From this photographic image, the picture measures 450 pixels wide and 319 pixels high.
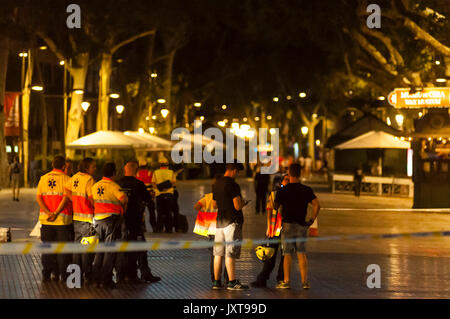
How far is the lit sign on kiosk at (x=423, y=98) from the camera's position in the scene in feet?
95.7

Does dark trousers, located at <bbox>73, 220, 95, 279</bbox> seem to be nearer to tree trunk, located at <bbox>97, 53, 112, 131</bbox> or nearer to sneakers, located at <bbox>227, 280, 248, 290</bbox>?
sneakers, located at <bbox>227, 280, 248, 290</bbox>

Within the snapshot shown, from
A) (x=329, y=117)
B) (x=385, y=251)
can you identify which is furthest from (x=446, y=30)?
(x=329, y=117)

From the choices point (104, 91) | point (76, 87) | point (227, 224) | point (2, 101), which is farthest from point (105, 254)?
point (104, 91)

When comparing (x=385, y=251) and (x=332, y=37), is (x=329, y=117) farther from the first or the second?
(x=385, y=251)

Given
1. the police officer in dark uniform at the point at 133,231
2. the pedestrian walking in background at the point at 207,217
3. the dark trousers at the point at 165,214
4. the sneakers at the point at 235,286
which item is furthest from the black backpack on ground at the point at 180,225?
the sneakers at the point at 235,286

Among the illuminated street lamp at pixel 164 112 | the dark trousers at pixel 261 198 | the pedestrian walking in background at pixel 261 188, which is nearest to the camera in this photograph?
the pedestrian walking in background at pixel 261 188

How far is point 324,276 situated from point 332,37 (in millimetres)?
30836

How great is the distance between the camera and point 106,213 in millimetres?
13750

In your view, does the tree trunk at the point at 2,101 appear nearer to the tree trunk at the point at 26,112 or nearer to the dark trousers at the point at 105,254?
the tree trunk at the point at 26,112

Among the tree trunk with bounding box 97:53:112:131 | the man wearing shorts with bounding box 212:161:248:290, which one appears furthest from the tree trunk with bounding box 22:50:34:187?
the man wearing shorts with bounding box 212:161:248:290

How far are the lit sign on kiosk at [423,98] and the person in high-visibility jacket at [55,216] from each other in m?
16.9

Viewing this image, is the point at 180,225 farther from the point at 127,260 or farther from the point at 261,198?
the point at 127,260

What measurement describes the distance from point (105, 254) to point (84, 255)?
0.72 m

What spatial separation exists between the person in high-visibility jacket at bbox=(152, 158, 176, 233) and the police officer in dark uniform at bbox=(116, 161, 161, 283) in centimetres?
814
